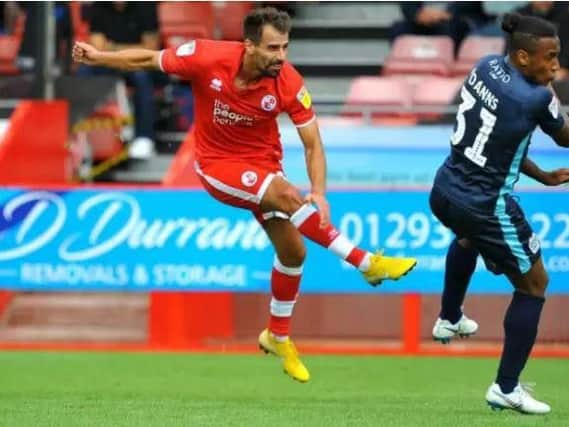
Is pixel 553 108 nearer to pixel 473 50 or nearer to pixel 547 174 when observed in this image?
pixel 547 174

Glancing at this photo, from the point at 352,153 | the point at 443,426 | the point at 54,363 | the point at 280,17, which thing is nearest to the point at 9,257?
the point at 54,363

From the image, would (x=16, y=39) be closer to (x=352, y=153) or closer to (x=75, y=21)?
(x=75, y=21)

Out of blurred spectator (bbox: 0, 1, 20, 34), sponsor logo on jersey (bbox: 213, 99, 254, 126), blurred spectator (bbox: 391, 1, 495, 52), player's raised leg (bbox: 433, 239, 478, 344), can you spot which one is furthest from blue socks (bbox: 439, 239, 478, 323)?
blurred spectator (bbox: 0, 1, 20, 34)

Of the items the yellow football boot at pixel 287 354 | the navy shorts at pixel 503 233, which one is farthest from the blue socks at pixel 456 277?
the yellow football boot at pixel 287 354

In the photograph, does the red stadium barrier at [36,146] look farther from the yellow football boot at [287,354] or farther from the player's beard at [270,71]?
the player's beard at [270,71]

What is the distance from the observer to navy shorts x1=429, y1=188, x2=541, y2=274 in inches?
370

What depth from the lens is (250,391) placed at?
11.3 metres

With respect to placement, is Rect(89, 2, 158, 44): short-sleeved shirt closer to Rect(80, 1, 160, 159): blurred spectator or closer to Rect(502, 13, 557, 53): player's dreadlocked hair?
Rect(80, 1, 160, 159): blurred spectator

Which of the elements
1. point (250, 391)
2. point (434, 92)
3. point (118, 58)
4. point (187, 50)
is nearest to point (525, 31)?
point (187, 50)

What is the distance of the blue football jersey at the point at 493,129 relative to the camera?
9117 mm

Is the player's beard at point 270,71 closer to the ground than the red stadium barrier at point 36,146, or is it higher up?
higher up

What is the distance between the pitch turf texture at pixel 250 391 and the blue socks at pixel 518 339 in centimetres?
22

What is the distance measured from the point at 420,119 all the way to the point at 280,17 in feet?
21.1

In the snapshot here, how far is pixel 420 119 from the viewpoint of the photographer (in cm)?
1614
